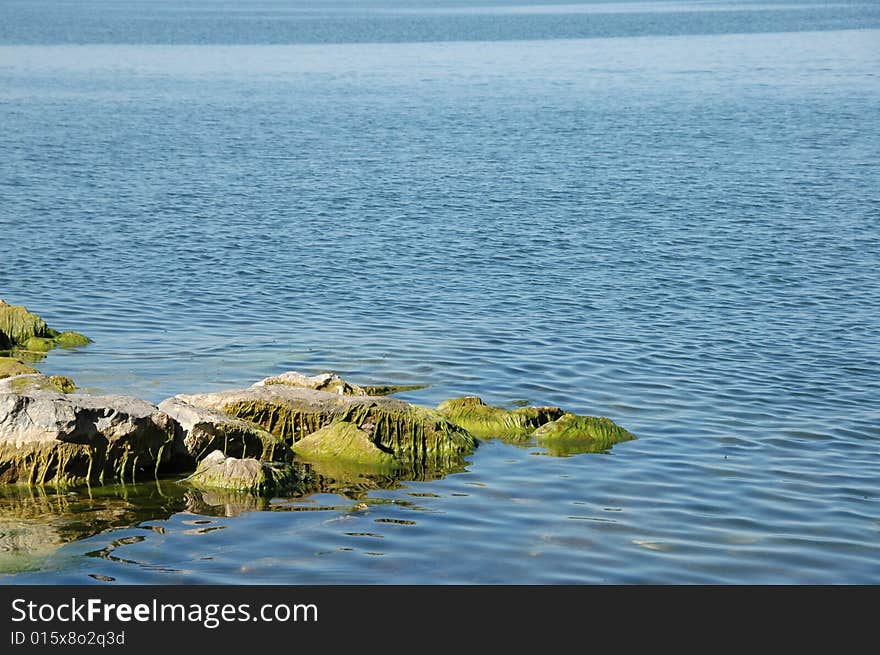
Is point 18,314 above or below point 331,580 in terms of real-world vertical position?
above

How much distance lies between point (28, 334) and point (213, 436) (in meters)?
7.66

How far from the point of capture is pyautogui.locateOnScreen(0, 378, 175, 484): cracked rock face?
14.2 meters

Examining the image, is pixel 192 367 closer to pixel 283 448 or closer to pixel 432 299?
pixel 283 448

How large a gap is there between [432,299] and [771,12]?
13370 cm

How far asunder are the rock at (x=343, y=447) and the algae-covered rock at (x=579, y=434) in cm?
242

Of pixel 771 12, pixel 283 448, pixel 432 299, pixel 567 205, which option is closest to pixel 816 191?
pixel 567 205

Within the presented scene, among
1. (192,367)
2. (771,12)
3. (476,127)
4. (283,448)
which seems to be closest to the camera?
(283,448)

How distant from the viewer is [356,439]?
1562 cm

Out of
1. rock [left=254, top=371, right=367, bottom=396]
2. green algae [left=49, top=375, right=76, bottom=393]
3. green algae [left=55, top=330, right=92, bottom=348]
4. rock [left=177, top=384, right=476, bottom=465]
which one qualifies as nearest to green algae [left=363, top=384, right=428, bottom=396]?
rock [left=254, top=371, right=367, bottom=396]

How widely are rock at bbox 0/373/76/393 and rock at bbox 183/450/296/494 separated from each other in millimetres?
2325

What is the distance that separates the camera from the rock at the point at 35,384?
15455 millimetres

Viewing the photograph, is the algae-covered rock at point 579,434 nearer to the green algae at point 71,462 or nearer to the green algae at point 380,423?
the green algae at point 380,423

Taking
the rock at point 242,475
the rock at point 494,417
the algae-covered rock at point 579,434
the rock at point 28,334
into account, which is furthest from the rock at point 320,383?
the rock at point 28,334

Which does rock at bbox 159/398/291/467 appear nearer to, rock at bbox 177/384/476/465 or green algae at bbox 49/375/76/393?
rock at bbox 177/384/476/465
